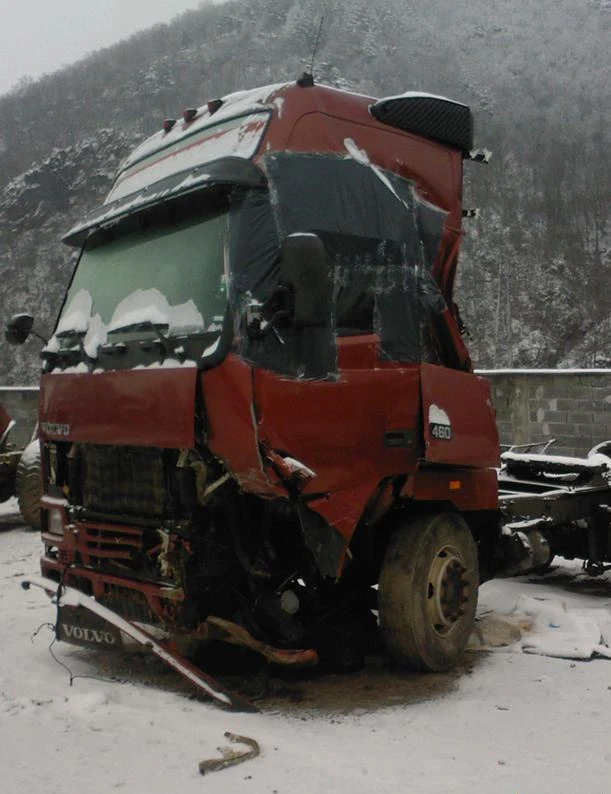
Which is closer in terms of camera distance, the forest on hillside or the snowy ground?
the snowy ground

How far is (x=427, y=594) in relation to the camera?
15.4 ft

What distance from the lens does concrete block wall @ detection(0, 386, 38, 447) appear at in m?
15.7

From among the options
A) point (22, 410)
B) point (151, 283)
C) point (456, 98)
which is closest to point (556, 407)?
point (151, 283)

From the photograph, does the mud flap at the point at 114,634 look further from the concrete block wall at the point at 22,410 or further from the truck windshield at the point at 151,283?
the concrete block wall at the point at 22,410

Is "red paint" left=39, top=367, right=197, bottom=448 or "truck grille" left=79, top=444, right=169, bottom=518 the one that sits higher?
"red paint" left=39, top=367, right=197, bottom=448

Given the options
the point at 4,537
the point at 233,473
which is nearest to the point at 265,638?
the point at 233,473

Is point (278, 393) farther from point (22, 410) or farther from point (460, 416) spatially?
point (22, 410)

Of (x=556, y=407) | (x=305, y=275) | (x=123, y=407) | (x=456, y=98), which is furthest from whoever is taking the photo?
(x=456, y=98)

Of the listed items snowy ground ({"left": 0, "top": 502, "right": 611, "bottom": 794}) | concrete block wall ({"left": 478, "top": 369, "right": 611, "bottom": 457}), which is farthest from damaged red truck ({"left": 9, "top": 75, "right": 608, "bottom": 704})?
concrete block wall ({"left": 478, "top": 369, "right": 611, "bottom": 457})

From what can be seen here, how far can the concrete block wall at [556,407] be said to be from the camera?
37.6 feet

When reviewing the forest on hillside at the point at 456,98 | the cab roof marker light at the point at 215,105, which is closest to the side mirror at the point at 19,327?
the cab roof marker light at the point at 215,105

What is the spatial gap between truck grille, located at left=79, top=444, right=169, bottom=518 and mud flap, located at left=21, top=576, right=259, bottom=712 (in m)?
0.48

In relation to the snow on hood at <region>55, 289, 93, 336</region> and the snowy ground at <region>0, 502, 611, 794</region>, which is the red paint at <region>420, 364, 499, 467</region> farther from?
the snow on hood at <region>55, 289, 93, 336</region>

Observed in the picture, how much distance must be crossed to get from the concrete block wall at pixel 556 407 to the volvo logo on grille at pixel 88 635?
26.4 feet
